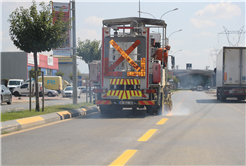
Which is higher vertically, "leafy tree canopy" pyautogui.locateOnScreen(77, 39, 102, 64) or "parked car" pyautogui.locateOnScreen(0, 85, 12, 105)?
"leafy tree canopy" pyautogui.locateOnScreen(77, 39, 102, 64)

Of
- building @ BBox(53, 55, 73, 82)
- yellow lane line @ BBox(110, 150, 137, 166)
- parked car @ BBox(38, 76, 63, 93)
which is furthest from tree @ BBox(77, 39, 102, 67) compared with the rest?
building @ BBox(53, 55, 73, 82)

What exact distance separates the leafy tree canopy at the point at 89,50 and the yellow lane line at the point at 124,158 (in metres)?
28.9

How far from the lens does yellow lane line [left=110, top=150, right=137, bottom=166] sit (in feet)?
17.6

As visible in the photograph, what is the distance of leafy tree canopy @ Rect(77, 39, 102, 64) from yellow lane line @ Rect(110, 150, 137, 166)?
94.9ft

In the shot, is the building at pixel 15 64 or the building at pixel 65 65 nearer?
the building at pixel 15 64

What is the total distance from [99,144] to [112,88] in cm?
626

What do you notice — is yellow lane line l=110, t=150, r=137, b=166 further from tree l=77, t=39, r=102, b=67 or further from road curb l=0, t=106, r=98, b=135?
tree l=77, t=39, r=102, b=67

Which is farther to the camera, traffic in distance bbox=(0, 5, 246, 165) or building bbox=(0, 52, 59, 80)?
building bbox=(0, 52, 59, 80)

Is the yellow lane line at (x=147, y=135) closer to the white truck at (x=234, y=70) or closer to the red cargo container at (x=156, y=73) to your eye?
the red cargo container at (x=156, y=73)

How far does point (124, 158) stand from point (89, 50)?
97.5 ft

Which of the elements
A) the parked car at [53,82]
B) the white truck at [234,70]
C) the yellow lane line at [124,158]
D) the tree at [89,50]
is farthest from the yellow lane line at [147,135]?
the parked car at [53,82]

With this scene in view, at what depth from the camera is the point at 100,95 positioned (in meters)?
13.1

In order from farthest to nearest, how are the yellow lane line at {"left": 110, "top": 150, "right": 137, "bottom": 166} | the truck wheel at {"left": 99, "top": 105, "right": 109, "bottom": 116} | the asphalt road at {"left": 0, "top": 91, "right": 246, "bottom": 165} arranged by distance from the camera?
1. the truck wheel at {"left": 99, "top": 105, "right": 109, "bottom": 116}
2. the asphalt road at {"left": 0, "top": 91, "right": 246, "bottom": 165}
3. the yellow lane line at {"left": 110, "top": 150, "right": 137, "bottom": 166}

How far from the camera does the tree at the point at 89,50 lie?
114 ft
